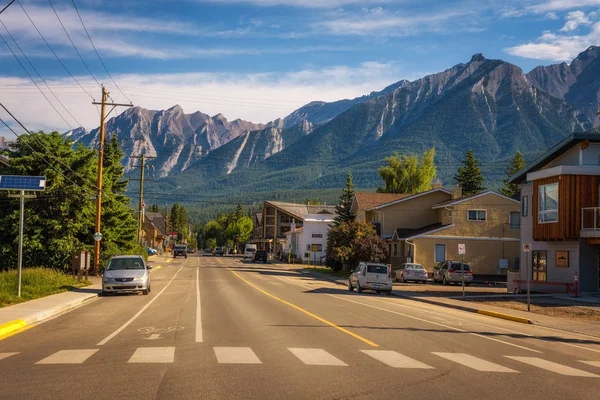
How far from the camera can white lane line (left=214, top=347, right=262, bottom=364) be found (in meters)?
12.0

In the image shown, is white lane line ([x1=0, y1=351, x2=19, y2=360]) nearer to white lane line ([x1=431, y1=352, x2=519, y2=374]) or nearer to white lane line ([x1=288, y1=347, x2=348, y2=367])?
white lane line ([x1=288, y1=347, x2=348, y2=367])

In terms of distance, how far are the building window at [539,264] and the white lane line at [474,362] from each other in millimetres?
25648

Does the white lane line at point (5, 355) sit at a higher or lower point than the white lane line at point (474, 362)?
lower

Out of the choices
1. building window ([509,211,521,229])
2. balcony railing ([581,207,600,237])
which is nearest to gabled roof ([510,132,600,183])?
balcony railing ([581,207,600,237])

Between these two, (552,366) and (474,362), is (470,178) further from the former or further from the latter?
(474,362)

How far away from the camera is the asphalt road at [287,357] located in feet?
31.8

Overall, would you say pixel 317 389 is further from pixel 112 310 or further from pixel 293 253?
pixel 293 253

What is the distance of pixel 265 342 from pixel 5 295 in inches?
529

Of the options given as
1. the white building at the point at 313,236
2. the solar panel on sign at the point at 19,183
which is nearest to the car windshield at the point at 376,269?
the solar panel on sign at the point at 19,183

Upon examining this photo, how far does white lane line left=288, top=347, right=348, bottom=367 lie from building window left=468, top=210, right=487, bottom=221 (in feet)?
151

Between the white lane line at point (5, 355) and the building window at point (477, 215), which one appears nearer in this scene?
the white lane line at point (5, 355)

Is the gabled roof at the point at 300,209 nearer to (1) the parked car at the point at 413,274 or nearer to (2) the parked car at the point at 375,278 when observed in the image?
(1) the parked car at the point at 413,274

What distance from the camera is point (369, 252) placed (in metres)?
55.2

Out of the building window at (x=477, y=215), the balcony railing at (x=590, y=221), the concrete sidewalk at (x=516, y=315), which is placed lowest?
the concrete sidewalk at (x=516, y=315)
